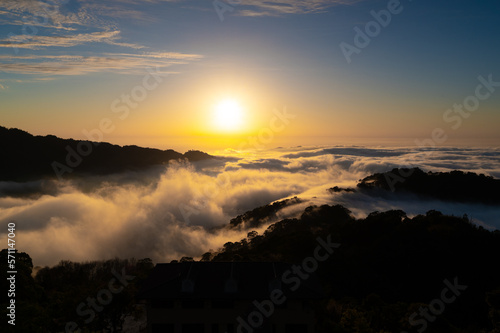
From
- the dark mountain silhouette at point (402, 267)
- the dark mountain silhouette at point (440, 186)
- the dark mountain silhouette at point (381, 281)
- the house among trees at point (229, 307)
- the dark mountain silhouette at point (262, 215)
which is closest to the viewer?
the house among trees at point (229, 307)

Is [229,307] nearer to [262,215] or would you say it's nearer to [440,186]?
[262,215]

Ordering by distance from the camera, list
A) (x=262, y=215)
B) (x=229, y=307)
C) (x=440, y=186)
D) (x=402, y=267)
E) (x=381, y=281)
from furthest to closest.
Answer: (x=262, y=215) → (x=440, y=186) → (x=402, y=267) → (x=381, y=281) → (x=229, y=307)

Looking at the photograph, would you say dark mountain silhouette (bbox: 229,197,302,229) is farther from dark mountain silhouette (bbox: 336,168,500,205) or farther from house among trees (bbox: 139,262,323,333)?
house among trees (bbox: 139,262,323,333)

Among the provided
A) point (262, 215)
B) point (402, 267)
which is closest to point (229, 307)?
point (402, 267)

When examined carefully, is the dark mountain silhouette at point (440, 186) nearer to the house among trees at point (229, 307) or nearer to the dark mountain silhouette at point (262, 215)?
the dark mountain silhouette at point (262, 215)

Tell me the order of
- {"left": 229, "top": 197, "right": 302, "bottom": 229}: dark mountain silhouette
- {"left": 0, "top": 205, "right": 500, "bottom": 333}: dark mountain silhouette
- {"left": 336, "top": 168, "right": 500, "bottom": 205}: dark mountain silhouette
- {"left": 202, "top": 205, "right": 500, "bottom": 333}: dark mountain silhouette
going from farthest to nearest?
{"left": 229, "top": 197, "right": 302, "bottom": 229}: dark mountain silhouette → {"left": 336, "top": 168, "right": 500, "bottom": 205}: dark mountain silhouette → {"left": 202, "top": 205, "right": 500, "bottom": 333}: dark mountain silhouette → {"left": 0, "top": 205, "right": 500, "bottom": 333}: dark mountain silhouette

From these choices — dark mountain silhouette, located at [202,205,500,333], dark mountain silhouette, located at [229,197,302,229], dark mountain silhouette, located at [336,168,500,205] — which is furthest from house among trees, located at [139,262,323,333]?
dark mountain silhouette, located at [336,168,500,205]

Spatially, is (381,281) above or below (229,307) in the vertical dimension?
below

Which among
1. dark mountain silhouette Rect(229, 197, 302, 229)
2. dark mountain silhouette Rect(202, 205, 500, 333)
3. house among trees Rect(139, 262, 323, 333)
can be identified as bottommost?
dark mountain silhouette Rect(229, 197, 302, 229)

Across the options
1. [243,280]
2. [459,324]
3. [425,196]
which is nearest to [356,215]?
[425,196]

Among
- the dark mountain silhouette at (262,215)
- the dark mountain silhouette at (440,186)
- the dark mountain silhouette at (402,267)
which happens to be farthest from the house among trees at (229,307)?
the dark mountain silhouette at (440,186)

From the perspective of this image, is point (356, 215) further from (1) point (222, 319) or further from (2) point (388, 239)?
(1) point (222, 319)
